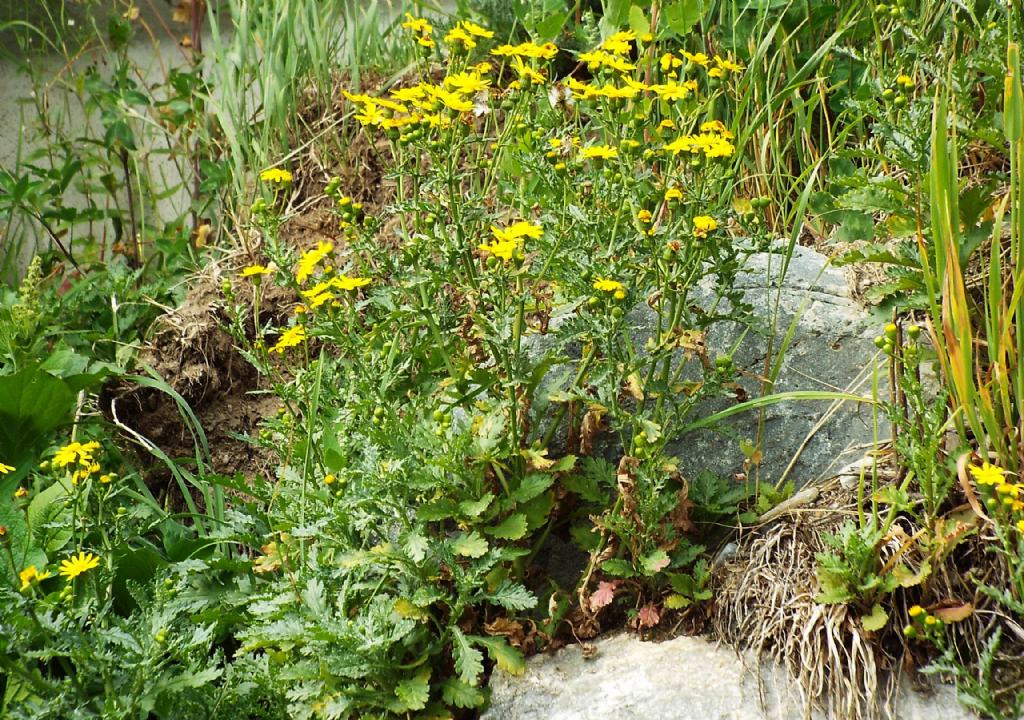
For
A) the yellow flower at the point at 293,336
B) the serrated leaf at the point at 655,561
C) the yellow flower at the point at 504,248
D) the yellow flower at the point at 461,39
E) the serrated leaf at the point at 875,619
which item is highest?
the yellow flower at the point at 461,39

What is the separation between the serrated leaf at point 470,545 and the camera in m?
1.96

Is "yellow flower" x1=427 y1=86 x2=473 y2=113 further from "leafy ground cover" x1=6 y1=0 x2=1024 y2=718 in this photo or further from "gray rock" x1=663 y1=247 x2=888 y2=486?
"gray rock" x1=663 y1=247 x2=888 y2=486

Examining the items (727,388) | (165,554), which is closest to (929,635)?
(727,388)

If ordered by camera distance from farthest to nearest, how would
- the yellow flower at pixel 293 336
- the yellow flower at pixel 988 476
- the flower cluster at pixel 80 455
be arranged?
the yellow flower at pixel 293 336 → the flower cluster at pixel 80 455 → the yellow flower at pixel 988 476

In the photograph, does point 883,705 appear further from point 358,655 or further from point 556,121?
point 556,121

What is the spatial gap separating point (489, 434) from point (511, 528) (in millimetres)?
191

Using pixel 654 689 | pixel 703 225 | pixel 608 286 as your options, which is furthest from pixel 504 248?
pixel 654 689

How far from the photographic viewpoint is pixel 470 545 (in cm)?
198

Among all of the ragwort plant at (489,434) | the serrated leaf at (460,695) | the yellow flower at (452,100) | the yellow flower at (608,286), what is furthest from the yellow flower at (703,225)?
the serrated leaf at (460,695)

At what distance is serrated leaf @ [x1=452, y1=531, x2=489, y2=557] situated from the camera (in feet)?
6.44

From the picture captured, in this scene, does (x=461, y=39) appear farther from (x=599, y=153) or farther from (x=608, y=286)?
(x=608, y=286)

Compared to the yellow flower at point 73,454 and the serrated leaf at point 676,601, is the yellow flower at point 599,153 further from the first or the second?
the yellow flower at point 73,454

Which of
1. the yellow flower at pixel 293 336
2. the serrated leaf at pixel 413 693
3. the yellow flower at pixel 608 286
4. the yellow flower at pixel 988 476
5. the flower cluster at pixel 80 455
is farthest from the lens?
the yellow flower at pixel 293 336

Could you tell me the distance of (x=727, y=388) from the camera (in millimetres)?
2129
